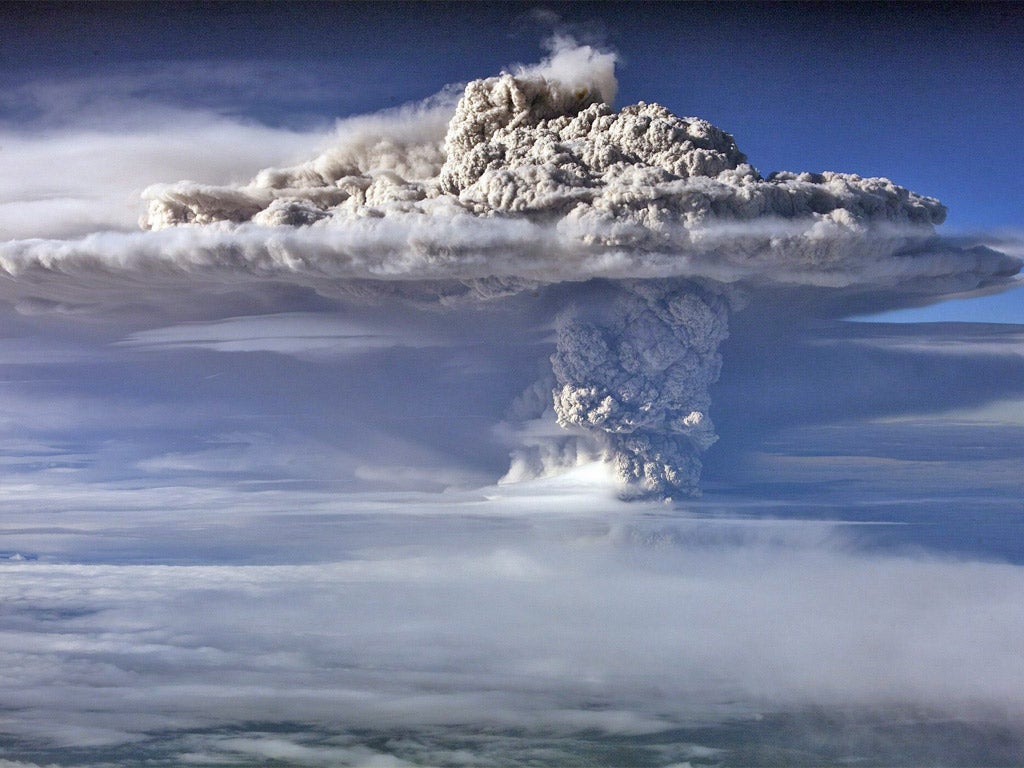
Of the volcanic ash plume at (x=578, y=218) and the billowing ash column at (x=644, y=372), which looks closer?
the volcanic ash plume at (x=578, y=218)

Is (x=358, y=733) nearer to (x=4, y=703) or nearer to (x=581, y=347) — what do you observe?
(x=4, y=703)

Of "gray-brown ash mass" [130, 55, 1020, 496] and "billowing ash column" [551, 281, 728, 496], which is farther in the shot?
"billowing ash column" [551, 281, 728, 496]

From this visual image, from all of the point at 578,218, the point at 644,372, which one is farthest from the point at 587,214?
the point at 644,372

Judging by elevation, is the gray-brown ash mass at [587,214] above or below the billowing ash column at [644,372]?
above

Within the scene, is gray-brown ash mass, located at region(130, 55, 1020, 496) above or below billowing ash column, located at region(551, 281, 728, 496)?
above

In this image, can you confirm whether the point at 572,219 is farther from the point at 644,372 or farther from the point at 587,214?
the point at 644,372
